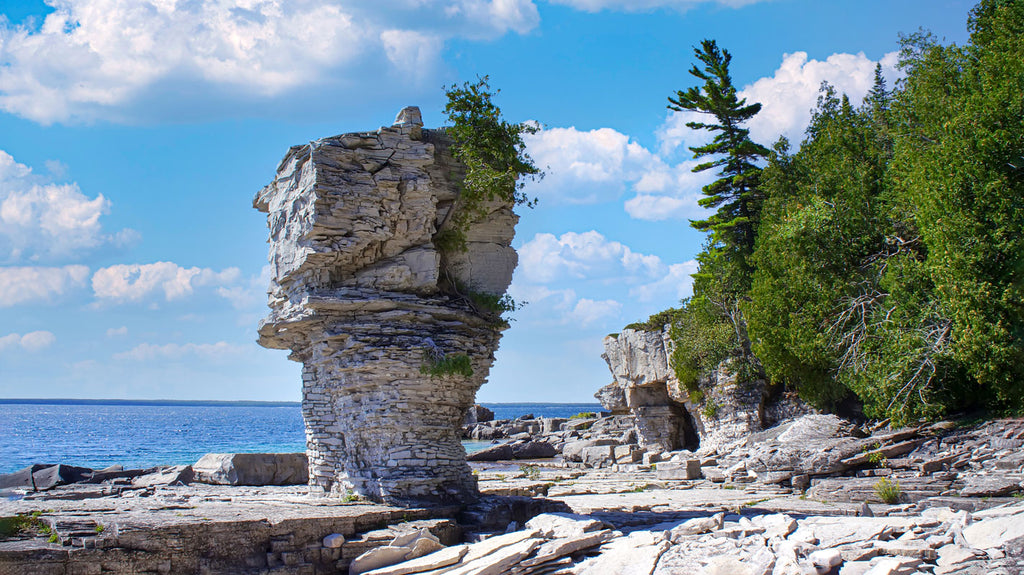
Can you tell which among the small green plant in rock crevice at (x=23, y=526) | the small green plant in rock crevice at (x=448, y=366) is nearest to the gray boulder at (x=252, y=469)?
the small green plant in rock crevice at (x=448, y=366)

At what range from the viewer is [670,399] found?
32.2 m

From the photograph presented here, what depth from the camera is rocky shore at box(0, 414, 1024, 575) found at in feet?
31.6

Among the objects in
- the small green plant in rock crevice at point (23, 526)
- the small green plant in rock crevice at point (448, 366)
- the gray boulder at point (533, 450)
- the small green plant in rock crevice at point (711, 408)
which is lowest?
the gray boulder at point (533, 450)

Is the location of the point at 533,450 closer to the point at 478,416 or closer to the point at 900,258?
the point at 900,258

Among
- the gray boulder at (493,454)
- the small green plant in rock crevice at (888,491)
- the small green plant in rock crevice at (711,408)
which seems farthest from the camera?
the gray boulder at (493,454)

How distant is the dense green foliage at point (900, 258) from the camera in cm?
1661

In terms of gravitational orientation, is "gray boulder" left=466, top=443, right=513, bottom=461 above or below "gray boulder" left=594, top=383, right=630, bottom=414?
below

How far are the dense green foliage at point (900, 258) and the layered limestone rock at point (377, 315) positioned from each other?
10.8 m

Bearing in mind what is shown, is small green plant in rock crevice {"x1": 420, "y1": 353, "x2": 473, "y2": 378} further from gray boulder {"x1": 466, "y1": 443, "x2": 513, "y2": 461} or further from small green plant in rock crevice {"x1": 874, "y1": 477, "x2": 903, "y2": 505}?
gray boulder {"x1": 466, "y1": 443, "x2": 513, "y2": 461}

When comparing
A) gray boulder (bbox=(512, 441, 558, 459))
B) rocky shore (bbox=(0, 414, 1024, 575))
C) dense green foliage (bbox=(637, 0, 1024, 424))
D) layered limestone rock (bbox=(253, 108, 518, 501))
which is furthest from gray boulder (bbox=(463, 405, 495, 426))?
layered limestone rock (bbox=(253, 108, 518, 501))

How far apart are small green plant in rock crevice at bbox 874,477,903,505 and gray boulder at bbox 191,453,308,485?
44.8ft

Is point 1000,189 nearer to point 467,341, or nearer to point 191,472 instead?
point 467,341

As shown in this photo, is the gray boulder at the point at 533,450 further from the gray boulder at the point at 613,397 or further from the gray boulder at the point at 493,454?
the gray boulder at the point at 613,397

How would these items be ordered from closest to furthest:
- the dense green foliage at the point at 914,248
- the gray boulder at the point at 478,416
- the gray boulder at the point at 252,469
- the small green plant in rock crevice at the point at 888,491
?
1. the small green plant in rock crevice at the point at 888,491
2. the dense green foliage at the point at 914,248
3. the gray boulder at the point at 252,469
4. the gray boulder at the point at 478,416
